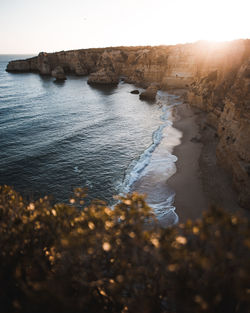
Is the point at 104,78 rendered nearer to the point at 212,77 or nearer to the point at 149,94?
the point at 149,94

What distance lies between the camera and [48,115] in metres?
45.2

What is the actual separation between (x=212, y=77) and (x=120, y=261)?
40.9 metres

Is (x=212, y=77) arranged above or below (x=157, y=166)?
above

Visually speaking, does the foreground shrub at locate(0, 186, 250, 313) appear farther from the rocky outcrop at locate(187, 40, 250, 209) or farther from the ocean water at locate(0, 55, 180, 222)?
the rocky outcrop at locate(187, 40, 250, 209)

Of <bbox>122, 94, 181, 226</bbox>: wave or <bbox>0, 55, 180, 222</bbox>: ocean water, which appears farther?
<bbox>0, 55, 180, 222</bbox>: ocean water

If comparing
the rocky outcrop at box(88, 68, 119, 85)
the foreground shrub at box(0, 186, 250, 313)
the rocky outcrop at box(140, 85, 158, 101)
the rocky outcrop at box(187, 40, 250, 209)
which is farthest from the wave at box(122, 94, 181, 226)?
the rocky outcrop at box(88, 68, 119, 85)

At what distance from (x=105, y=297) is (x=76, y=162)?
20048 mm

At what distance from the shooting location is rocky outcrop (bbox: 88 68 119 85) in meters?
85.4

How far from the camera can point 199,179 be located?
2052 centimetres

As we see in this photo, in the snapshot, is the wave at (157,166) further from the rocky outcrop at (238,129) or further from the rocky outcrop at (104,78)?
the rocky outcrop at (104,78)

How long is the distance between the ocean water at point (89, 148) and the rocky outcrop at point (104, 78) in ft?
109

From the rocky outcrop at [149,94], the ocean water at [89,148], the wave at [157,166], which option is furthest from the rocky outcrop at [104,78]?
the wave at [157,166]

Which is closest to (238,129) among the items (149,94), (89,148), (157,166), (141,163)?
(157,166)

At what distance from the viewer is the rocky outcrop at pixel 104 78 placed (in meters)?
85.4
